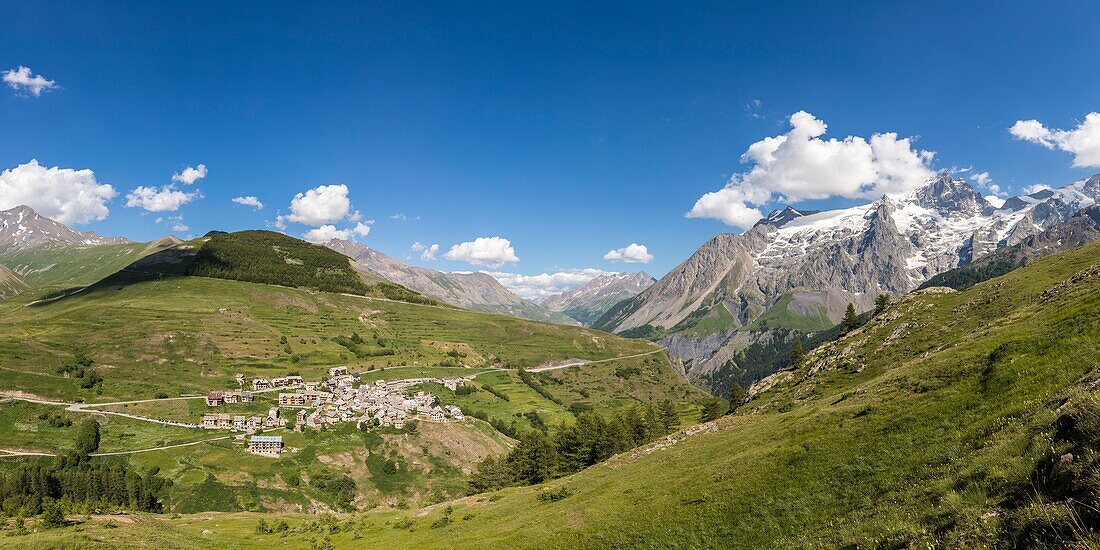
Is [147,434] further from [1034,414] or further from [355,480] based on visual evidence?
[1034,414]

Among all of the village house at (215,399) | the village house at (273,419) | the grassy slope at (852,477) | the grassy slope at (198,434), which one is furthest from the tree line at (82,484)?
the grassy slope at (852,477)

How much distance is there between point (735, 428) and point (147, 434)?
489 feet

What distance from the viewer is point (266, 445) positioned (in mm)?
120812

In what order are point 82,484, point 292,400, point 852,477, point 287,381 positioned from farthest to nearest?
1. point 287,381
2. point 292,400
3. point 82,484
4. point 852,477

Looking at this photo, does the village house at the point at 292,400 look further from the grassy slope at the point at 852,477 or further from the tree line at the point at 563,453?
the grassy slope at the point at 852,477

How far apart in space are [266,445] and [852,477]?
453 ft

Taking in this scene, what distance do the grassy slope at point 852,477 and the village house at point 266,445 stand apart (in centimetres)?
6776

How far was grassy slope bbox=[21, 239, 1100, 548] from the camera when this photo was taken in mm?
16562

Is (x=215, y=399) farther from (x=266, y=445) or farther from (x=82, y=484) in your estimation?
(x=82, y=484)

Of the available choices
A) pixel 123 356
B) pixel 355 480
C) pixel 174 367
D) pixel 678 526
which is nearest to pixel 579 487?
pixel 678 526

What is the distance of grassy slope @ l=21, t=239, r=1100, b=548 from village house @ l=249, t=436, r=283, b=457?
2668 inches

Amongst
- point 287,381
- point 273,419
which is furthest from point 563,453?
point 287,381

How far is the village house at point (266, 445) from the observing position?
120 metres

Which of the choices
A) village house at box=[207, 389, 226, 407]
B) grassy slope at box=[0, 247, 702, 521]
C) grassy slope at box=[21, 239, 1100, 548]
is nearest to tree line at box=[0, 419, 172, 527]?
grassy slope at box=[0, 247, 702, 521]
